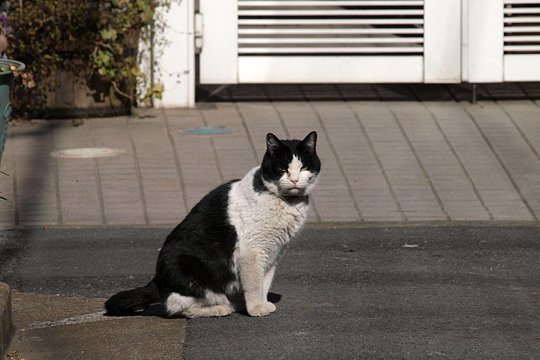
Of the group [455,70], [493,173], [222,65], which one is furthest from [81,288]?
[455,70]

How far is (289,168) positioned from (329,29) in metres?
7.14

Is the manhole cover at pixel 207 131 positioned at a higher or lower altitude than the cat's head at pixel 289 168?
lower

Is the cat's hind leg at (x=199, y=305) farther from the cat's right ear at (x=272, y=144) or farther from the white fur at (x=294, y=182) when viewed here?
the cat's right ear at (x=272, y=144)

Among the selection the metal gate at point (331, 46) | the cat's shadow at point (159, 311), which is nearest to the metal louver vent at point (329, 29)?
the metal gate at point (331, 46)

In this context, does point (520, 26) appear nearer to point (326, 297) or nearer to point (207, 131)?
point (207, 131)

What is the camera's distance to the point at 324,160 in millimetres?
11344

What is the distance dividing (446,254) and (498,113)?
15.2ft

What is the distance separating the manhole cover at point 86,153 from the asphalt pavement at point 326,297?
2.11 metres

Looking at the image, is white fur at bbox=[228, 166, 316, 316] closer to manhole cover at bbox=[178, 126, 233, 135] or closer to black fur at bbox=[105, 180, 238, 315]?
black fur at bbox=[105, 180, 238, 315]

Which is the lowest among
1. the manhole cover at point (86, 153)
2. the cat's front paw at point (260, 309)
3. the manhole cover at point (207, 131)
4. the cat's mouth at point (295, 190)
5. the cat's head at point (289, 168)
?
the cat's front paw at point (260, 309)

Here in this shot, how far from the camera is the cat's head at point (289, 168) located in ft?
22.0

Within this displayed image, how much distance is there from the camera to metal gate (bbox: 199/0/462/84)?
13484mm

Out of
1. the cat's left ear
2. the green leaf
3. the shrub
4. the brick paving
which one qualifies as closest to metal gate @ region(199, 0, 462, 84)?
the brick paving

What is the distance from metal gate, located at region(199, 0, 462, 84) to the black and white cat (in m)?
6.75
